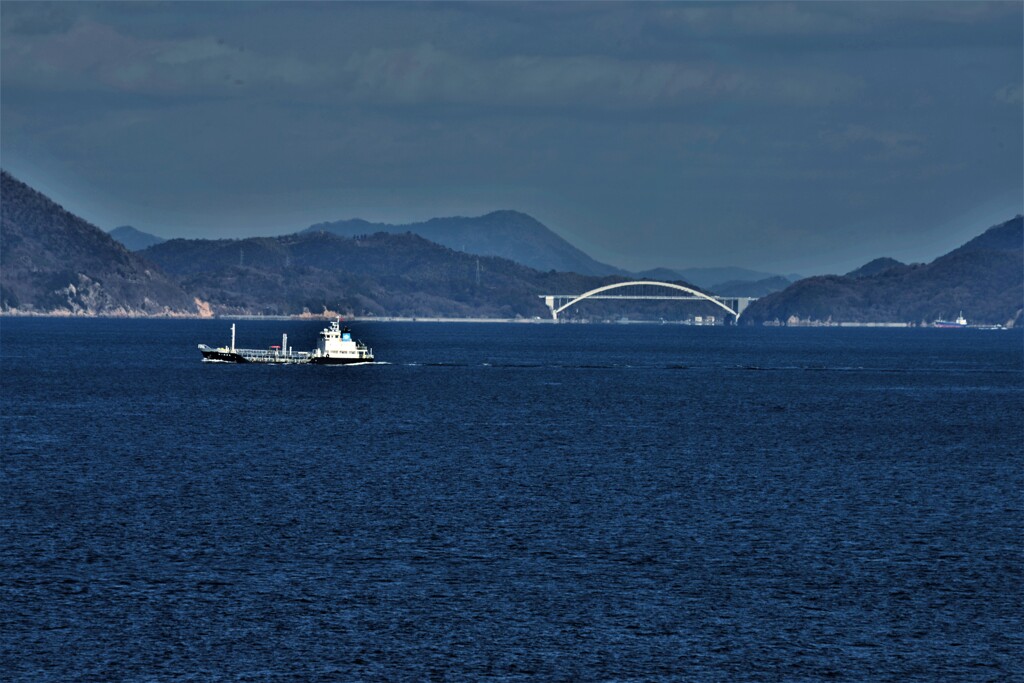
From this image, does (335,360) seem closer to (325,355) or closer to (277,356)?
(325,355)

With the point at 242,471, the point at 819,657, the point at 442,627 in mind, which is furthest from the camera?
the point at 242,471

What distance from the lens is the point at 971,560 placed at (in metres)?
46.7

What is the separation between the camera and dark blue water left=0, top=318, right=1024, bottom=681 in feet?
114

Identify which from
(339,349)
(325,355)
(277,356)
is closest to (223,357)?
(277,356)

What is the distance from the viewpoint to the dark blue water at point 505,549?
3488 cm

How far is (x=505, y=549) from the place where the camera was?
47.9 metres

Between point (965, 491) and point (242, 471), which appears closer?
point (965, 491)

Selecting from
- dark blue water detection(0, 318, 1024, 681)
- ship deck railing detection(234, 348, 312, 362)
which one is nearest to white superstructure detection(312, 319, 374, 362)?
ship deck railing detection(234, 348, 312, 362)

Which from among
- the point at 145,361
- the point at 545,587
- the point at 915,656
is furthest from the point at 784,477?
the point at 145,361

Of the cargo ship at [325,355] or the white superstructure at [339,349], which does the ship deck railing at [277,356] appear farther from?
the white superstructure at [339,349]

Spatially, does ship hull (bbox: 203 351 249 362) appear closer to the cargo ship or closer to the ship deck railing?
the cargo ship

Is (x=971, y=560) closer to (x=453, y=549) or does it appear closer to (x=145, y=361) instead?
(x=453, y=549)

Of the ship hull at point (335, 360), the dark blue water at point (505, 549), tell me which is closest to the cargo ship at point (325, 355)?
the ship hull at point (335, 360)

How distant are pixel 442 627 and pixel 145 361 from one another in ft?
523
